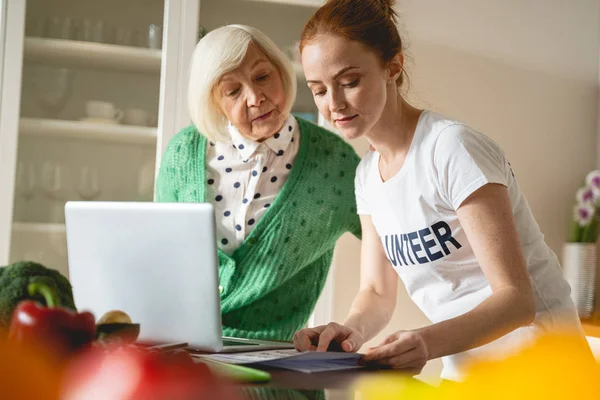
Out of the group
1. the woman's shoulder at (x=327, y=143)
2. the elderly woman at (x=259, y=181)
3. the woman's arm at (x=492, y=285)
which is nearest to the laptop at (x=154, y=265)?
the woman's arm at (x=492, y=285)

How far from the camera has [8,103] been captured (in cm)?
243

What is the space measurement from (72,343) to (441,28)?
255 centimetres

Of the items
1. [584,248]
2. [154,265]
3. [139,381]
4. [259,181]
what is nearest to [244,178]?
[259,181]

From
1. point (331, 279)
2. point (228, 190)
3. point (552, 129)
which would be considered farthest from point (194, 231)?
point (552, 129)

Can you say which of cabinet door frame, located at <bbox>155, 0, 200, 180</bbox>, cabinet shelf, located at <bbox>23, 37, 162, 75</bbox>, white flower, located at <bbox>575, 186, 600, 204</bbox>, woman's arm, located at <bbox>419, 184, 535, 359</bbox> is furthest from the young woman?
white flower, located at <bbox>575, 186, 600, 204</bbox>

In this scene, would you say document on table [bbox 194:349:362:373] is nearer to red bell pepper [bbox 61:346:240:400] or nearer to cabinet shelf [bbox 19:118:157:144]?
red bell pepper [bbox 61:346:240:400]

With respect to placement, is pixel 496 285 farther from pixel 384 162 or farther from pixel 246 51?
pixel 246 51

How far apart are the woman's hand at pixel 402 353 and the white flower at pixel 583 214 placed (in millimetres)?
2189

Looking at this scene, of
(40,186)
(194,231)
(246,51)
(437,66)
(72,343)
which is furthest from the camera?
(437,66)

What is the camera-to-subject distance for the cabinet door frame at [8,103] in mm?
2410

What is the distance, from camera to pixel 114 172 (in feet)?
8.45

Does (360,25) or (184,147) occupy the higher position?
(360,25)

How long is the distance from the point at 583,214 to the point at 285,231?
72.1 inches

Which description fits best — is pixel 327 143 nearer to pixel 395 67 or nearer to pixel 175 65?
pixel 395 67
